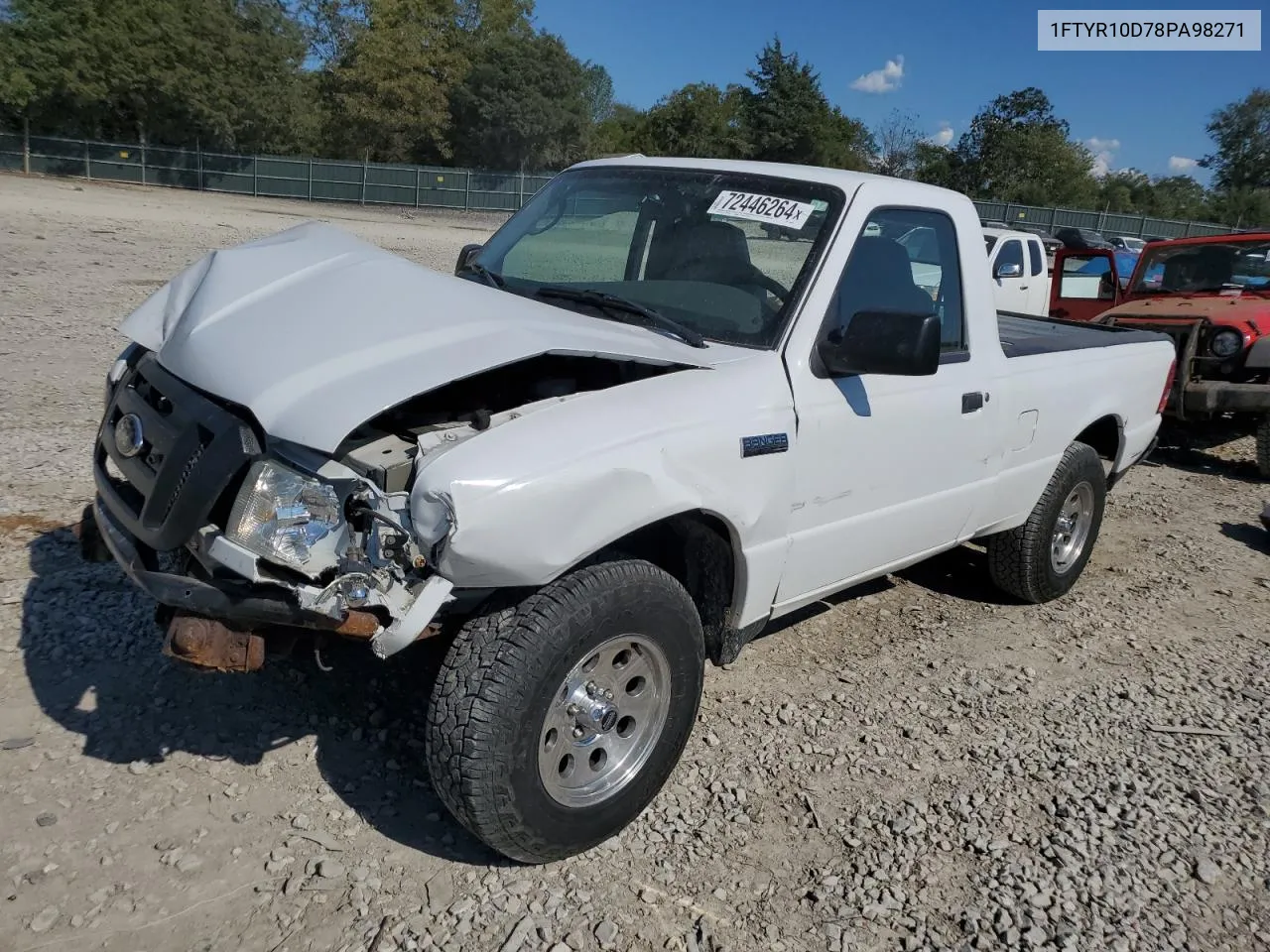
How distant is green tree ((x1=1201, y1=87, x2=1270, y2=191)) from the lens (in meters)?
56.8

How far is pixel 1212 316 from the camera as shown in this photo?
862 cm

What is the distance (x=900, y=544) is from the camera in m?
3.94

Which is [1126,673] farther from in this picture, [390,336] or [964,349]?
[390,336]

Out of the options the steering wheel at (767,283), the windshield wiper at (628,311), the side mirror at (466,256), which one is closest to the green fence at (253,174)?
the side mirror at (466,256)

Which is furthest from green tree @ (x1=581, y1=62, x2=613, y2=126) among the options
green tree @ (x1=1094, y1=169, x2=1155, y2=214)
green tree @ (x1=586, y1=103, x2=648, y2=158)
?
green tree @ (x1=1094, y1=169, x2=1155, y2=214)

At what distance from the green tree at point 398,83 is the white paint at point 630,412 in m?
49.7

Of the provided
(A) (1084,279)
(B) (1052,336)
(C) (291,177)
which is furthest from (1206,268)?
(C) (291,177)

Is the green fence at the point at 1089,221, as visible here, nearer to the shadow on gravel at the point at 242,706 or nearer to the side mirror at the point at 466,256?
the side mirror at the point at 466,256

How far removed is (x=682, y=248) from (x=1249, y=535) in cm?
510

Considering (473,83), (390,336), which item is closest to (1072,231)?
(390,336)

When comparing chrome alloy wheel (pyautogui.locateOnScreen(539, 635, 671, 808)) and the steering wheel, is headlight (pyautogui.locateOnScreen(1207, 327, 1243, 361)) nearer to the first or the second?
the steering wheel

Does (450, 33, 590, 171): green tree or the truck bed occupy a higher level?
(450, 33, 590, 171): green tree

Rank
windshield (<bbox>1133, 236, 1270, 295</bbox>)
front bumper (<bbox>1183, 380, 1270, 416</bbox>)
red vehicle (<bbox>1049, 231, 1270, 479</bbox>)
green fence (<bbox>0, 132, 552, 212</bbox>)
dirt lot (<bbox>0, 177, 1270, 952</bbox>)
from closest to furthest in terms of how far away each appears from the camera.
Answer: dirt lot (<bbox>0, 177, 1270, 952</bbox>) < front bumper (<bbox>1183, 380, 1270, 416</bbox>) < red vehicle (<bbox>1049, 231, 1270, 479</bbox>) < windshield (<bbox>1133, 236, 1270, 295</bbox>) < green fence (<bbox>0, 132, 552, 212</bbox>)

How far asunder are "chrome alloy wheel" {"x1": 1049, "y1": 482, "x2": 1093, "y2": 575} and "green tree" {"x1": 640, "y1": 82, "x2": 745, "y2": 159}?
4970 cm
